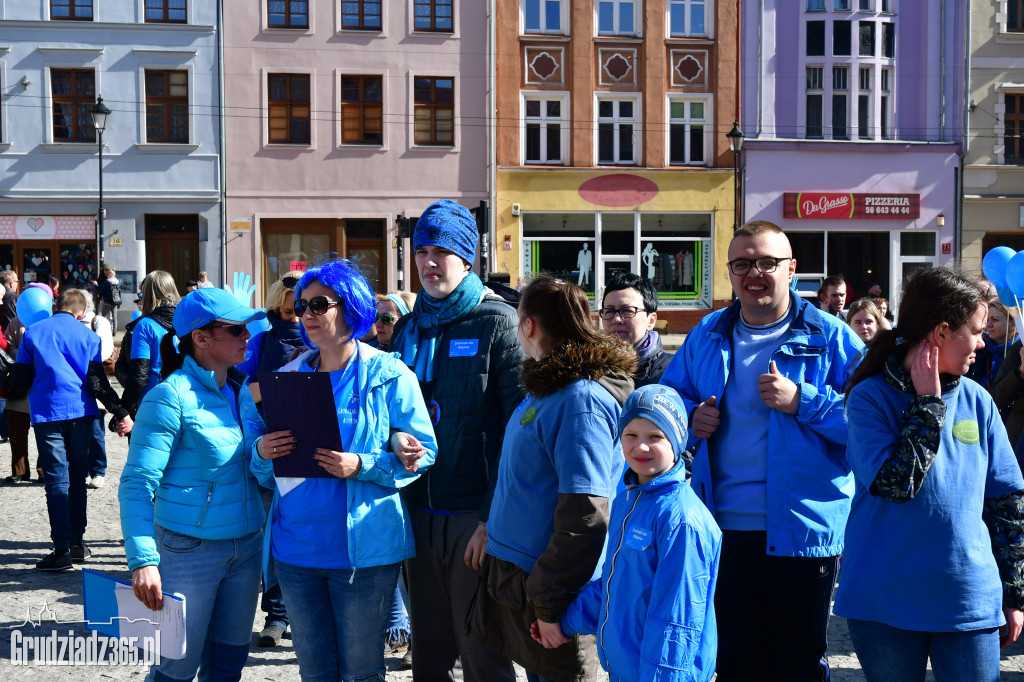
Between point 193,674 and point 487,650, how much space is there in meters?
1.05

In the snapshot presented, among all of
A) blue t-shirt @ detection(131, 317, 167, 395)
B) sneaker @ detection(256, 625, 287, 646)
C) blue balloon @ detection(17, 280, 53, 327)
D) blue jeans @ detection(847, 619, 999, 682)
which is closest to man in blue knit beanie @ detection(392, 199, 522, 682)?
blue jeans @ detection(847, 619, 999, 682)

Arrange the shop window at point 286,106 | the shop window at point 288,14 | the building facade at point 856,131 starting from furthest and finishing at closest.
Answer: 1. the building facade at point 856,131
2. the shop window at point 286,106
3. the shop window at point 288,14

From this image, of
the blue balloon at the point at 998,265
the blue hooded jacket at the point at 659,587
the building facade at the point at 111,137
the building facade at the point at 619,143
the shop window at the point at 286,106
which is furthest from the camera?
the building facade at the point at 619,143

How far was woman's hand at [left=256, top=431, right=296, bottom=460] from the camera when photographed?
3.29 metres

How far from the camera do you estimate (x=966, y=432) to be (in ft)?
9.79

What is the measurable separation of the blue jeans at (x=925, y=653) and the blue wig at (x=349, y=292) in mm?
1940

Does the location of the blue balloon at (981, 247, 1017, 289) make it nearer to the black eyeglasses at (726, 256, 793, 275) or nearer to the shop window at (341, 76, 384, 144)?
the black eyeglasses at (726, 256, 793, 275)

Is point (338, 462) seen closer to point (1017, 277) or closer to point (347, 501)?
point (347, 501)

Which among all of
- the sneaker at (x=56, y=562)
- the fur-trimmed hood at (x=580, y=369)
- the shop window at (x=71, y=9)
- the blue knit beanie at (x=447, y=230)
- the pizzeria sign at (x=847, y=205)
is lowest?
the sneaker at (x=56, y=562)

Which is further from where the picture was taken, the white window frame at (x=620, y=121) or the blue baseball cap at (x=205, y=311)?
the white window frame at (x=620, y=121)

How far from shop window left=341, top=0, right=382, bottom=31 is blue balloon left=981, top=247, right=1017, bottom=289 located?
21408 millimetres

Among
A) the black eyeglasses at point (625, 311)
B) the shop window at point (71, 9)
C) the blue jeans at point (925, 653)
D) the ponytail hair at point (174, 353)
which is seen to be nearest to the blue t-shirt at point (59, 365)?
the ponytail hair at point (174, 353)

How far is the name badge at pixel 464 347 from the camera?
3639 millimetres

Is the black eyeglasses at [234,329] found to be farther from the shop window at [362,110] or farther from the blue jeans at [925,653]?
the shop window at [362,110]
